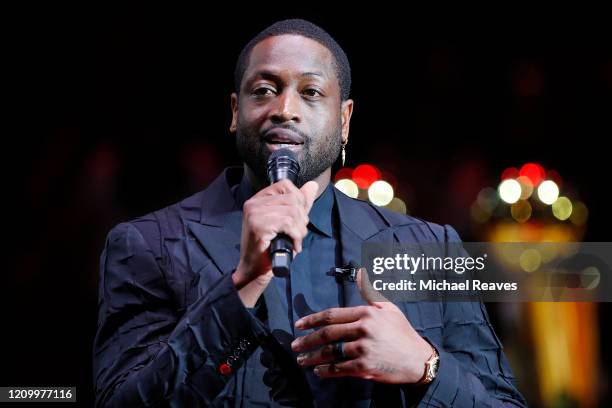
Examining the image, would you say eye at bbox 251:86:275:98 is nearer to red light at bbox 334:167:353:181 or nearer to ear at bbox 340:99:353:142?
ear at bbox 340:99:353:142

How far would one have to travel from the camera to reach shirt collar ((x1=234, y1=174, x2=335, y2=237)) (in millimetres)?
2043

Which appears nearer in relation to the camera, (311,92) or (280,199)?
(280,199)

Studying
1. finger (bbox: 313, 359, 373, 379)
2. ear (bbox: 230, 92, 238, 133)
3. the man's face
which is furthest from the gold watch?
ear (bbox: 230, 92, 238, 133)

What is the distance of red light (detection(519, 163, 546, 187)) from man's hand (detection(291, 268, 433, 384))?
5.99 m

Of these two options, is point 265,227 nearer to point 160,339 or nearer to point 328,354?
point 328,354

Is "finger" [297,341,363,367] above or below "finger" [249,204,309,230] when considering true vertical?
below

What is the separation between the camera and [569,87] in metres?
5.47

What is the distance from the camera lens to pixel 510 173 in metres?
7.67

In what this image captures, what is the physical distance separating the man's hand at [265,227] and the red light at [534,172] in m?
6.16

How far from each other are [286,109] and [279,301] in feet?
1.83

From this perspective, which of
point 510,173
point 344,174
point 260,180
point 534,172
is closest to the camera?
point 260,180

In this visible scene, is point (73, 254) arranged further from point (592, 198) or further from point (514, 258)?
point (592, 198)

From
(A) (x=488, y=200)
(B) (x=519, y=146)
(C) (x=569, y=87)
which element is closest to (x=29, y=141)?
(C) (x=569, y=87)

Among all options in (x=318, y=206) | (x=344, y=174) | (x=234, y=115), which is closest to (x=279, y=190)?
(x=318, y=206)
